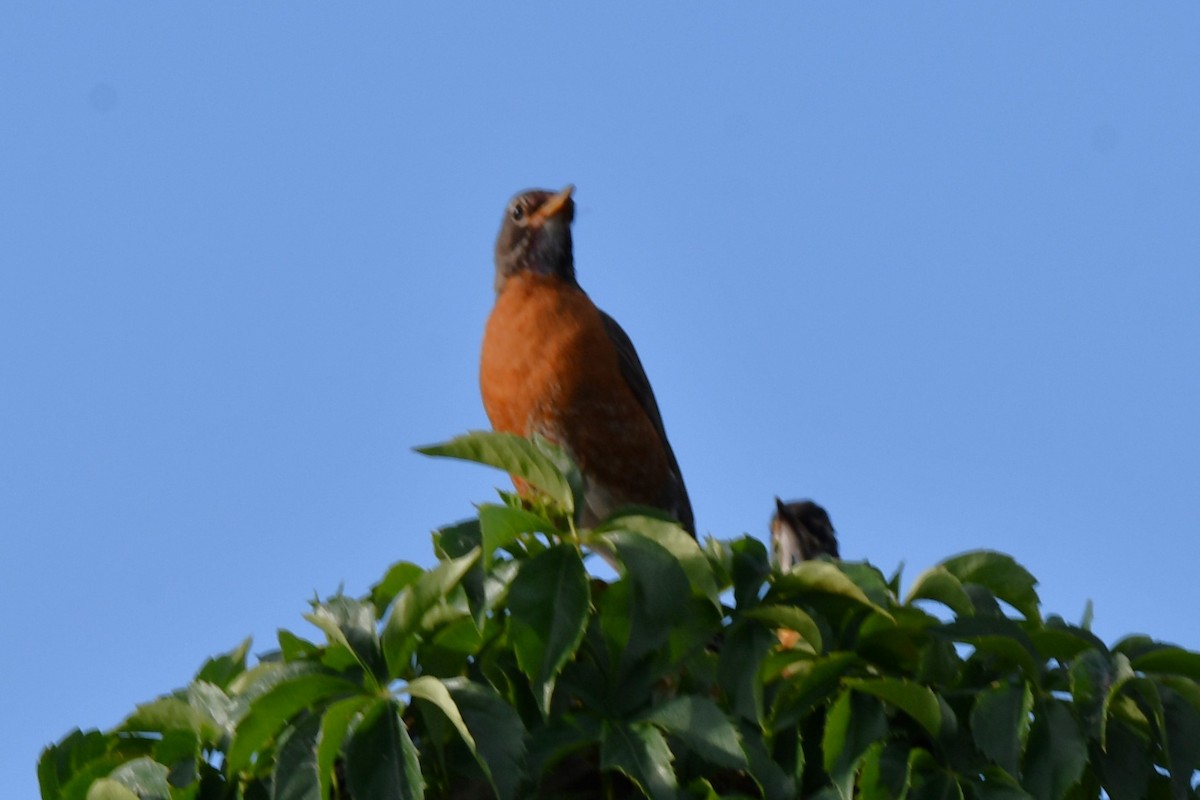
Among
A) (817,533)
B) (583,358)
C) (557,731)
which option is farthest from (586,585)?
(817,533)

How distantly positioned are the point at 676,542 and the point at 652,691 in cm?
24

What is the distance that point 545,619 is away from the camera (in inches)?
93.2

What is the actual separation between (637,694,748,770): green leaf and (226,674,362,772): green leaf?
1.55 ft

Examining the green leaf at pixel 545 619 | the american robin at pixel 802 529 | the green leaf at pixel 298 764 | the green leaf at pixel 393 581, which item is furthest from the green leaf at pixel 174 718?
the american robin at pixel 802 529

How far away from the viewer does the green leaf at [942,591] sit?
2.65 m

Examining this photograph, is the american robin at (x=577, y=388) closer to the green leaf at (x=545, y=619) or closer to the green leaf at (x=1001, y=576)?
the green leaf at (x=1001, y=576)

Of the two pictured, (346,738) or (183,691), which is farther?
(183,691)

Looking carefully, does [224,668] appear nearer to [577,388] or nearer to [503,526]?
[503,526]

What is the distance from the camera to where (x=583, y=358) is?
233 inches

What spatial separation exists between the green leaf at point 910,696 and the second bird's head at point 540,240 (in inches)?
164

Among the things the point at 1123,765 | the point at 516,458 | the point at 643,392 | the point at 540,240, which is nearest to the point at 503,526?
the point at 516,458

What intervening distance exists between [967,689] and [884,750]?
0.21 metres

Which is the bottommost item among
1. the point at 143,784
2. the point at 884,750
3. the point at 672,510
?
the point at 143,784

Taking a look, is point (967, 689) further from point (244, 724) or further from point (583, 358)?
point (583, 358)
